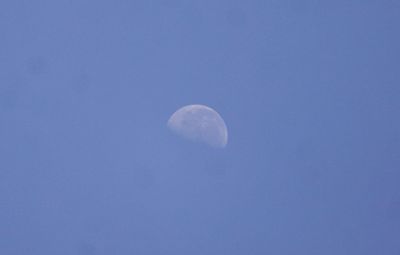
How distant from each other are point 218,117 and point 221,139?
0.83 feet

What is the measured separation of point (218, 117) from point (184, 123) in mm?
399

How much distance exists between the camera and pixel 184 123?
3943mm

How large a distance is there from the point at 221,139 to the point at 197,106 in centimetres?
46

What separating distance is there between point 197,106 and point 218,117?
271 millimetres

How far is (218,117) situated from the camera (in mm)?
4023

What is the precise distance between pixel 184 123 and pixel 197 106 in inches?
10.0

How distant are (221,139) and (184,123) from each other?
46cm

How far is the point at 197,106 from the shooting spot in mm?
4016

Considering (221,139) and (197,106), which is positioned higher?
(197,106)
